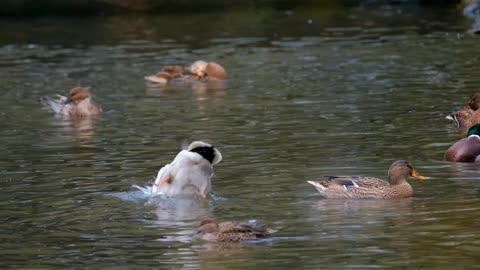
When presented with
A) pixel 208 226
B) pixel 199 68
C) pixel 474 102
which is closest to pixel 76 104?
pixel 199 68

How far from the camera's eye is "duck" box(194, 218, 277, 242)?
10.3 m

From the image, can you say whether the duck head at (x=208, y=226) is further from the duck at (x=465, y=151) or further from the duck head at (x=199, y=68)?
the duck head at (x=199, y=68)

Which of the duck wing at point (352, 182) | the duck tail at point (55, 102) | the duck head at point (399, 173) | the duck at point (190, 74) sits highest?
the duck head at point (399, 173)

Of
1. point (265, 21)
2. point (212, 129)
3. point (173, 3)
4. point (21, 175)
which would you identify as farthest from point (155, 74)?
point (173, 3)

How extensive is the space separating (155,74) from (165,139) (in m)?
6.10

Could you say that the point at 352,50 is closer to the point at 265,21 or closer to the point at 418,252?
the point at 265,21

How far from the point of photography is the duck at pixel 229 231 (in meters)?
10.3

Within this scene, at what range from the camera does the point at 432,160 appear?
1410 cm

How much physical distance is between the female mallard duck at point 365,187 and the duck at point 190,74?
10246 millimetres

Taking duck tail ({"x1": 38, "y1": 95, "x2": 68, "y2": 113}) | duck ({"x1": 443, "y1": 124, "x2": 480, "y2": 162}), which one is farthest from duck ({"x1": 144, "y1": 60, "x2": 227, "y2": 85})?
duck ({"x1": 443, "y1": 124, "x2": 480, "y2": 162})

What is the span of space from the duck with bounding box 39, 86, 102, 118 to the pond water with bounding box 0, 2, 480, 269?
0.67 feet

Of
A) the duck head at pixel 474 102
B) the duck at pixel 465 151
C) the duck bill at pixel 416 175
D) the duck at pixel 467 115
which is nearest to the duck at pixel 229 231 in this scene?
the duck bill at pixel 416 175

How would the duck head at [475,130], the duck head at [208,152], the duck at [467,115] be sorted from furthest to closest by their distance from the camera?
→ the duck at [467,115] → the duck head at [475,130] → the duck head at [208,152]

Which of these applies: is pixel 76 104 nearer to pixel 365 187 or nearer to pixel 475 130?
pixel 475 130
